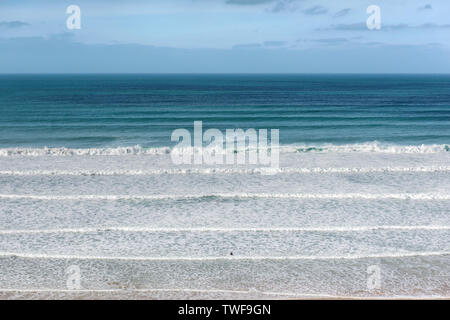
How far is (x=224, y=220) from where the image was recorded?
12297 millimetres

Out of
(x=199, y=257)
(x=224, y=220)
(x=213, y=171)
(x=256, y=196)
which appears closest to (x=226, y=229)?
(x=224, y=220)

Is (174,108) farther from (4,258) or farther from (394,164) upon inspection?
(4,258)

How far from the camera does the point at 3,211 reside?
13047mm

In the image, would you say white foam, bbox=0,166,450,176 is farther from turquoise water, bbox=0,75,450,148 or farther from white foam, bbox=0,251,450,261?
white foam, bbox=0,251,450,261

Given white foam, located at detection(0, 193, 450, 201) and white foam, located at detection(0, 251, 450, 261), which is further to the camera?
white foam, located at detection(0, 193, 450, 201)

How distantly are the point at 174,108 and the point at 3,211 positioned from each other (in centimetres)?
2754

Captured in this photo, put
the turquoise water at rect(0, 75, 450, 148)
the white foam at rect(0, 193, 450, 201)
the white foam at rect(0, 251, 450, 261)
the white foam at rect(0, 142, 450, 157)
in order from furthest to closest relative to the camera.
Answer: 1. the turquoise water at rect(0, 75, 450, 148)
2. the white foam at rect(0, 142, 450, 157)
3. the white foam at rect(0, 193, 450, 201)
4. the white foam at rect(0, 251, 450, 261)

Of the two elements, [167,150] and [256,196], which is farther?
[167,150]

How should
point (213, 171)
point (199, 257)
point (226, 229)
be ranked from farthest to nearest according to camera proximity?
1. point (213, 171)
2. point (226, 229)
3. point (199, 257)

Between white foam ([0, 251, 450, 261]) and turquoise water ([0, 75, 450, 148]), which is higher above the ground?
turquoise water ([0, 75, 450, 148])

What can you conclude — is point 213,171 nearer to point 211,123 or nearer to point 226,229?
point 226,229

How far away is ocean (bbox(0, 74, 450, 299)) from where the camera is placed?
344 inches

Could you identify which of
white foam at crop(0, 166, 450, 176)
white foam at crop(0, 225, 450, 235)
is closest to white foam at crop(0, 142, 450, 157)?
white foam at crop(0, 166, 450, 176)

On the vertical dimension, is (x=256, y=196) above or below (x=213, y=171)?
below
